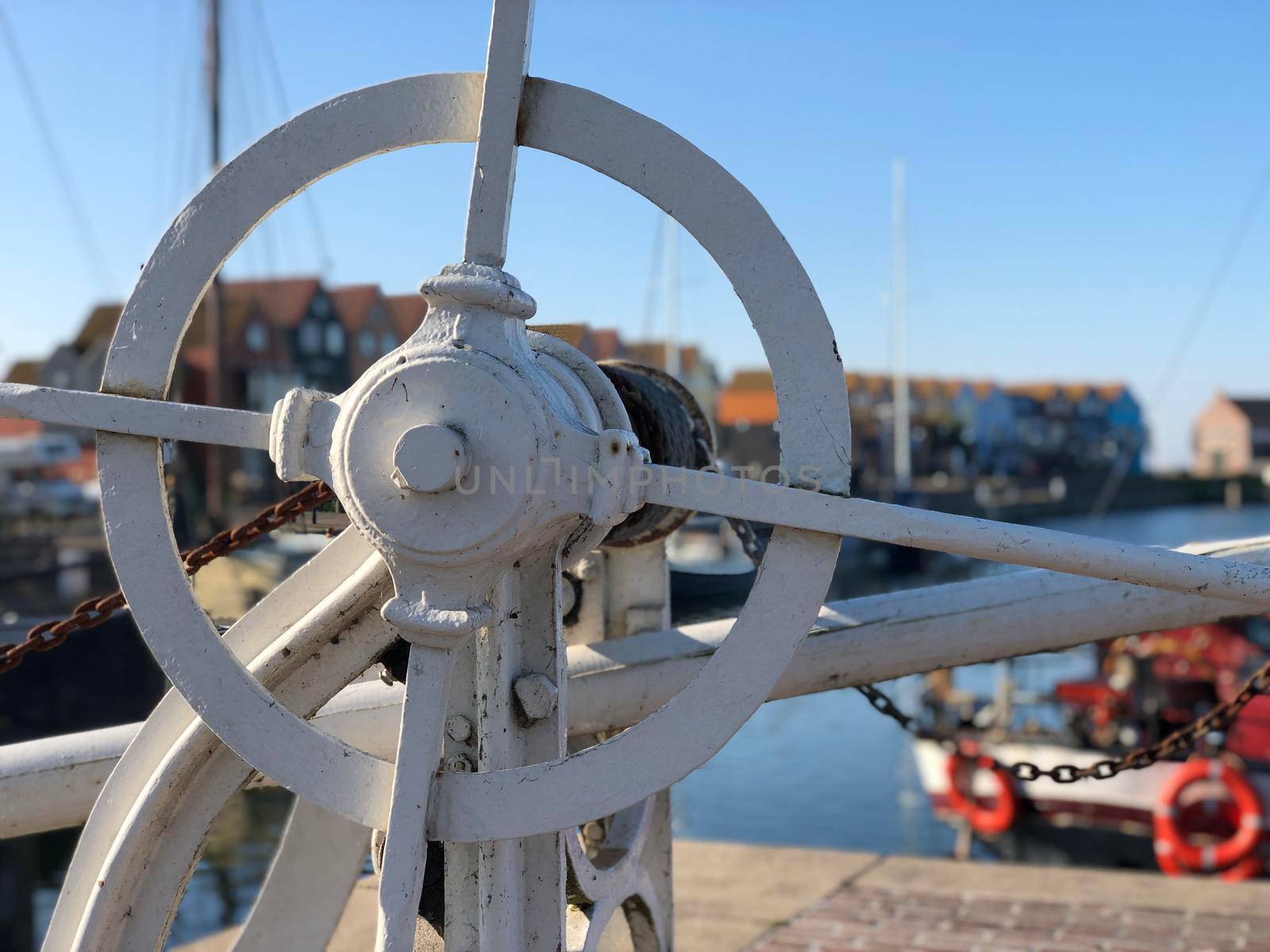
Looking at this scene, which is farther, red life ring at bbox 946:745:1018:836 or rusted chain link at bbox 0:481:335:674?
red life ring at bbox 946:745:1018:836

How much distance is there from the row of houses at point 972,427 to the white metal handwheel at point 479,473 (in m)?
12.8

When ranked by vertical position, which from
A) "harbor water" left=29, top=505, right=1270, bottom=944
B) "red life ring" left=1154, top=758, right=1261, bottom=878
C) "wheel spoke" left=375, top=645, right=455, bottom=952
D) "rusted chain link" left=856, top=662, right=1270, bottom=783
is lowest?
"harbor water" left=29, top=505, right=1270, bottom=944

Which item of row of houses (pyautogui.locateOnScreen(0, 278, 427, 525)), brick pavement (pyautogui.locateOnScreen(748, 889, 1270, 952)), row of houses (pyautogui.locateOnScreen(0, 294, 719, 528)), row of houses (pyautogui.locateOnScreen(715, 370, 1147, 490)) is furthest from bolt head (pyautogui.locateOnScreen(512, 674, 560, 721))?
row of houses (pyautogui.locateOnScreen(0, 278, 427, 525))

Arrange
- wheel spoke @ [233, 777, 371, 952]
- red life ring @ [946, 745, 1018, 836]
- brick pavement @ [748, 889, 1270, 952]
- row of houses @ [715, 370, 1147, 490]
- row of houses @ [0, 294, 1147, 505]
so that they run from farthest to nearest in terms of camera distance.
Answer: row of houses @ [715, 370, 1147, 490] < row of houses @ [0, 294, 1147, 505] < red life ring @ [946, 745, 1018, 836] < brick pavement @ [748, 889, 1270, 952] < wheel spoke @ [233, 777, 371, 952]

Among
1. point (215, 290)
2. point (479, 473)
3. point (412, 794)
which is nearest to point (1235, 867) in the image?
point (412, 794)

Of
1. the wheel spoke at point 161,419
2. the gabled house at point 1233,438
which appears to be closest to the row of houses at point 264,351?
the wheel spoke at point 161,419

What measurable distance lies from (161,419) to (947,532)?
3.93 feet

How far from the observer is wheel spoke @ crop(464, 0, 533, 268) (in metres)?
1.84

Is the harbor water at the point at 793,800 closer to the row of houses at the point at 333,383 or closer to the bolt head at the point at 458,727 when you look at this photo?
the row of houses at the point at 333,383

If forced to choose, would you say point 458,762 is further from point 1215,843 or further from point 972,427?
point 972,427

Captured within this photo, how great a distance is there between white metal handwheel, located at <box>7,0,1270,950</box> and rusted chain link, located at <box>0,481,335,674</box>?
2.02 feet

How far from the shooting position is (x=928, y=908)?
181 inches

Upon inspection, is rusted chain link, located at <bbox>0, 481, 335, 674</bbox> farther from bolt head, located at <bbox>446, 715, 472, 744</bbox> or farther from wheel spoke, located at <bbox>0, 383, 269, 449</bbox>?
bolt head, located at <bbox>446, 715, 472, 744</bbox>

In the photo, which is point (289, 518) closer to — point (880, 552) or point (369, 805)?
point (369, 805)
